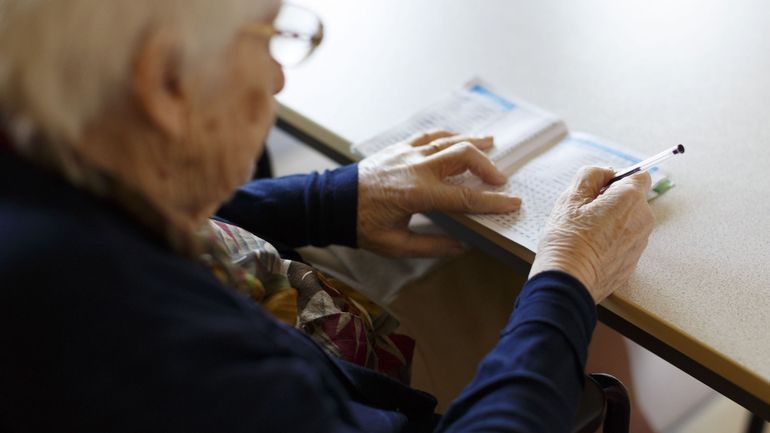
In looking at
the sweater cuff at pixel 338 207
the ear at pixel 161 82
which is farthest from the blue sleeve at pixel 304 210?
the ear at pixel 161 82

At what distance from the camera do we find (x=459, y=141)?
114 cm

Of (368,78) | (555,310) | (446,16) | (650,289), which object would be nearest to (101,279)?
(555,310)

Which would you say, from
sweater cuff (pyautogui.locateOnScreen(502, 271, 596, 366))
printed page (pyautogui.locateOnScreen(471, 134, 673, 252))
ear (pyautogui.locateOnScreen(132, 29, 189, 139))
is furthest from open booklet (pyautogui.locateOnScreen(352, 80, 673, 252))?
ear (pyautogui.locateOnScreen(132, 29, 189, 139))

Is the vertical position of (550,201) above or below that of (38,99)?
below

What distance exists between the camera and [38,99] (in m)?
0.56

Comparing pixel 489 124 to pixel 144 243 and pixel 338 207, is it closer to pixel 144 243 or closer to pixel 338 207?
pixel 338 207

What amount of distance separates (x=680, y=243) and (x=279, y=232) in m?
0.56

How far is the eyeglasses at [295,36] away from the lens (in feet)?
2.60

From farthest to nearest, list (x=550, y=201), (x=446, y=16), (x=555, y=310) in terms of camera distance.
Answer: (x=446, y=16) < (x=550, y=201) < (x=555, y=310)

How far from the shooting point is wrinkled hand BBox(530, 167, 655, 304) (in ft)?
2.80

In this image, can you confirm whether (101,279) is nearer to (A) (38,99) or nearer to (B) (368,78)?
(A) (38,99)

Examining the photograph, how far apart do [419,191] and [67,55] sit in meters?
0.60

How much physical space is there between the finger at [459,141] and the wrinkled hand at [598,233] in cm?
22

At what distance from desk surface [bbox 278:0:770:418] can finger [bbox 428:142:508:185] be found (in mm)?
181
